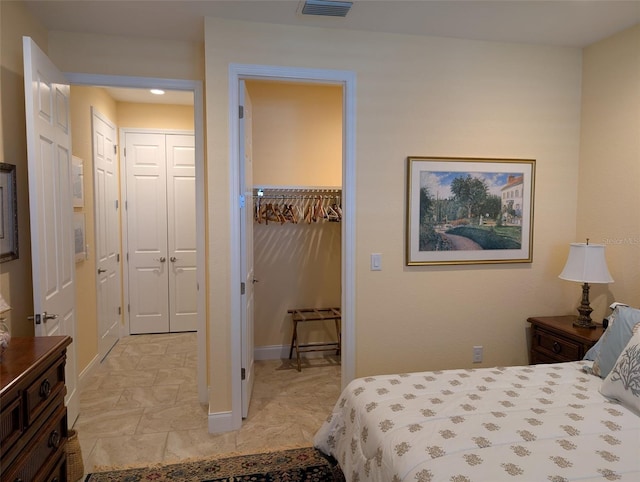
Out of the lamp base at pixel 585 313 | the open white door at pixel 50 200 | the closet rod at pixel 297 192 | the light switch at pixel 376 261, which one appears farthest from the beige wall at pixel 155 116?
the lamp base at pixel 585 313

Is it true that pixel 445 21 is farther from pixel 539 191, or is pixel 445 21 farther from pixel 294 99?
pixel 294 99

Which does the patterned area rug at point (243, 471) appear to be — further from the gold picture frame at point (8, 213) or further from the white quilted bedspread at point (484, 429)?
the gold picture frame at point (8, 213)

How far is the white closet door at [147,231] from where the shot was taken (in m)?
4.92

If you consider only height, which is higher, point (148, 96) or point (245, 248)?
point (148, 96)

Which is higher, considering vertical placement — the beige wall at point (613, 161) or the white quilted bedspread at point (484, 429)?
the beige wall at point (613, 161)

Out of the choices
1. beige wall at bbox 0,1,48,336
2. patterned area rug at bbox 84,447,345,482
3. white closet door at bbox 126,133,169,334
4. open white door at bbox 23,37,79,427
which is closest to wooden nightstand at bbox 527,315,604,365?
patterned area rug at bbox 84,447,345,482

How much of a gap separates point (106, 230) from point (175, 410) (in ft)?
7.22

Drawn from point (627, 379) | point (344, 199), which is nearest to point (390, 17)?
point (344, 199)

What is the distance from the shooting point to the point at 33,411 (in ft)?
5.11

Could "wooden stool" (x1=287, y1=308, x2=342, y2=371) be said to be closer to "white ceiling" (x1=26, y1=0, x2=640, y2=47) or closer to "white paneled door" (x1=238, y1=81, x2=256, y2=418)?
"white paneled door" (x1=238, y1=81, x2=256, y2=418)

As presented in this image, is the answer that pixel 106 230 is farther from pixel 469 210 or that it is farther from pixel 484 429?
pixel 484 429

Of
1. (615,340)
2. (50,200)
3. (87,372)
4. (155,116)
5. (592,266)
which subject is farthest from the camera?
(155,116)

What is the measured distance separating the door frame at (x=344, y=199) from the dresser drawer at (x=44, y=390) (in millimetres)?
1093

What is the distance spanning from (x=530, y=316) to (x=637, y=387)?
4.79 feet
